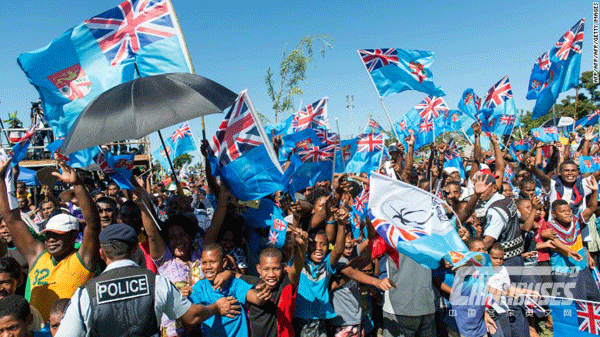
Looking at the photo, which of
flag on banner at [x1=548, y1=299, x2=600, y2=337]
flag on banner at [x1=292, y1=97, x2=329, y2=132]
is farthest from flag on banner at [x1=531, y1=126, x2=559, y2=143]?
flag on banner at [x1=548, y1=299, x2=600, y2=337]

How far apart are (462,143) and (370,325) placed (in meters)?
25.6

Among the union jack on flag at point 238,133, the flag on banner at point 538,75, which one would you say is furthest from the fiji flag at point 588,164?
the union jack on flag at point 238,133

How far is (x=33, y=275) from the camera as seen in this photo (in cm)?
310

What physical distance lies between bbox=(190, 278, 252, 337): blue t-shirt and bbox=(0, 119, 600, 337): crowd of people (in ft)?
0.03

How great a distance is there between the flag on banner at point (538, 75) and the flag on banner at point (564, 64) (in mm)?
161

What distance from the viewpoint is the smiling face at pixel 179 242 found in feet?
12.3

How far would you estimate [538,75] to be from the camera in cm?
901

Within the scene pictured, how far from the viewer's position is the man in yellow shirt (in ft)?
9.95

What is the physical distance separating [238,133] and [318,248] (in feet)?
4.36

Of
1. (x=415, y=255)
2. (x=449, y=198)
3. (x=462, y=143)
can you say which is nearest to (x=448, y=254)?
(x=415, y=255)

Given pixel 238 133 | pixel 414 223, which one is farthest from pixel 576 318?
pixel 238 133

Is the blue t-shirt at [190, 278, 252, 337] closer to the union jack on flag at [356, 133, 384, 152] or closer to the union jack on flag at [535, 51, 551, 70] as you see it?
the union jack on flag at [356, 133, 384, 152]

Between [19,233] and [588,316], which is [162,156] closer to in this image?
[19,233]

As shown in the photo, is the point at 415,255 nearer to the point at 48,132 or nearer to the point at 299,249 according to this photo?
the point at 299,249
